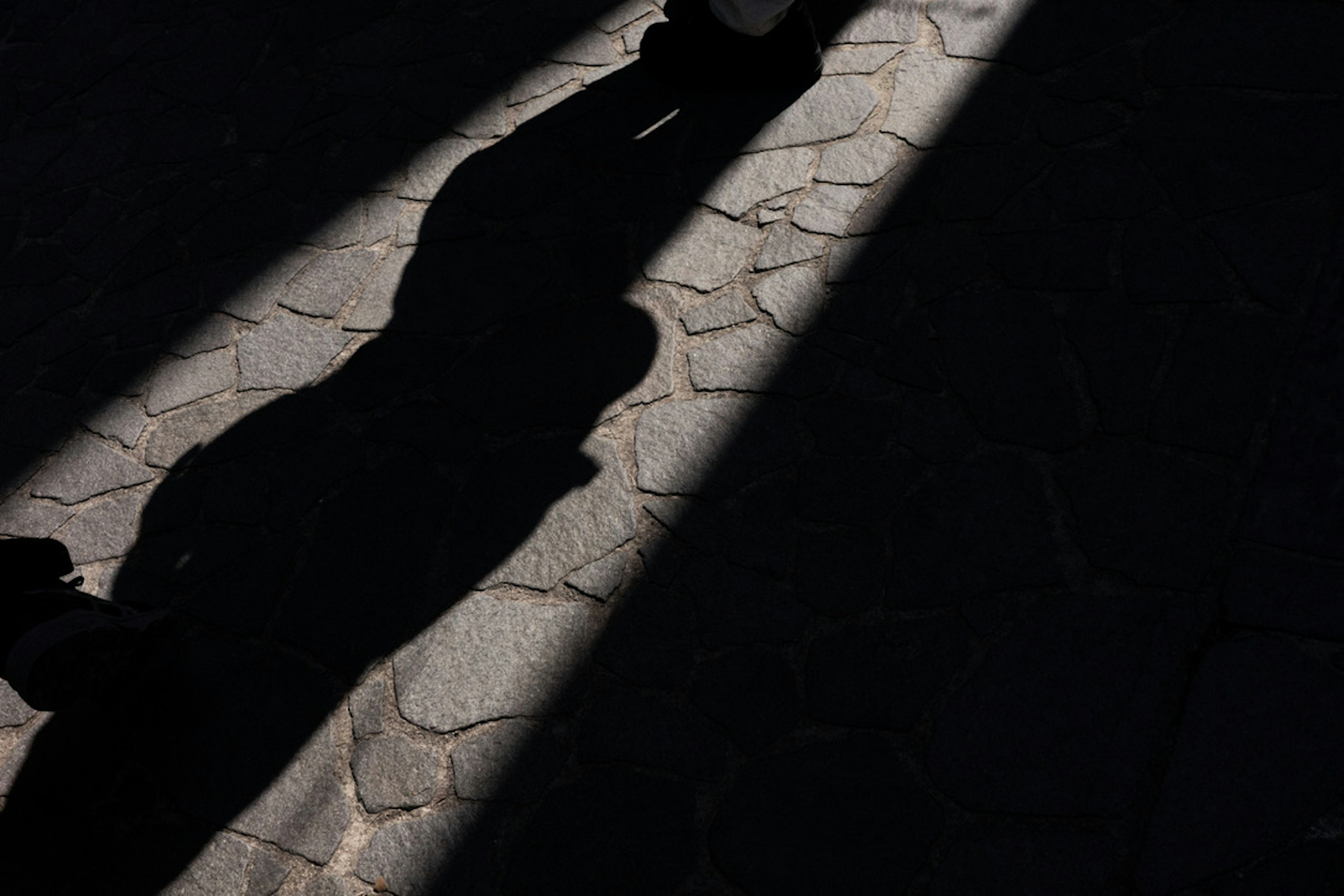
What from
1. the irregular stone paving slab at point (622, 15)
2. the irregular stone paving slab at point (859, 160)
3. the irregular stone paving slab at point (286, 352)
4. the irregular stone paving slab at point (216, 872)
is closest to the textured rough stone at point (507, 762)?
the irregular stone paving slab at point (216, 872)

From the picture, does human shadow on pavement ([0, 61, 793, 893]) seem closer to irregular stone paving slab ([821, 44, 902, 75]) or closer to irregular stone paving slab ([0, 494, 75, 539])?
irregular stone paving slab ([821, 44, 902, 75])

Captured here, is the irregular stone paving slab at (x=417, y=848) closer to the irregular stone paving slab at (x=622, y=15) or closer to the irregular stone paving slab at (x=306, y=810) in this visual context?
the irregular stone paving slab at (x=306, y=810)

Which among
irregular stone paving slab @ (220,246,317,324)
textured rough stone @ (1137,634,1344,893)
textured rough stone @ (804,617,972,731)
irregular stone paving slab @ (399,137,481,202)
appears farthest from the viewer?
irregular stone paving slab @ (399,137,481,202)

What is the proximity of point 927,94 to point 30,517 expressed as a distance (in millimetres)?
3868

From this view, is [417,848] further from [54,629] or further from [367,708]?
[54,629]

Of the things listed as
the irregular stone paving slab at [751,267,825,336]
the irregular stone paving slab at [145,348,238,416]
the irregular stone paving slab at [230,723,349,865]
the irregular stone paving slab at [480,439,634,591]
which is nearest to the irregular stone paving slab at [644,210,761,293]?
the irregular stone paving slab at [751,267,825,336]

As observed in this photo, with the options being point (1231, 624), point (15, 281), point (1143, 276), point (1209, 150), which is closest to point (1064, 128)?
point (1209, 150)

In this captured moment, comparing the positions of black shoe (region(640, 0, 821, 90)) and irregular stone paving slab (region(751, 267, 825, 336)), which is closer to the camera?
irregular stone paving slab (region(751, 267, 825, 336))

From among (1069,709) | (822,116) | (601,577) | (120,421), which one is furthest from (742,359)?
(120,421)

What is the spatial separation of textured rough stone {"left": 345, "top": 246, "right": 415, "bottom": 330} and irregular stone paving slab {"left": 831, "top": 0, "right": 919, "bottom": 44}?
83.1 inches

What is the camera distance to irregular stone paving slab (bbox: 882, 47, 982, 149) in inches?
175

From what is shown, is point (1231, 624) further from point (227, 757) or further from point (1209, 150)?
point (227, 757)

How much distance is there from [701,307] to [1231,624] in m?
2.05

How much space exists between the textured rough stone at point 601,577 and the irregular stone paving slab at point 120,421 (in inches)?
80.1
